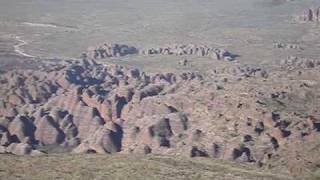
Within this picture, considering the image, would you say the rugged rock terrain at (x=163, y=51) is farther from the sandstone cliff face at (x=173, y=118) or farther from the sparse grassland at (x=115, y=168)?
the sparse grassland at (x=115, y=168)

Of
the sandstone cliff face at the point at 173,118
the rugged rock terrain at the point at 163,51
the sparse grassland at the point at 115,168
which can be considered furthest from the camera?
the rugged rock terrain at the point at 163,51

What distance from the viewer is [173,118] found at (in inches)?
2101

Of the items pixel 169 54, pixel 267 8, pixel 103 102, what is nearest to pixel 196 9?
pixel 267 8

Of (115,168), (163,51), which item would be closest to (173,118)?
(115,168)

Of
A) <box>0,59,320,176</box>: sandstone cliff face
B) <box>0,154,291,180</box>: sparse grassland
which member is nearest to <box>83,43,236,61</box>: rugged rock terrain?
<box>0,59,320,176</box>: sandstone cliff face

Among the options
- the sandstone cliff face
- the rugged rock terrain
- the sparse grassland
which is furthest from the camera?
the rugged rock terrain

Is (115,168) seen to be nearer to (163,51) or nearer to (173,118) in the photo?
(173,118)

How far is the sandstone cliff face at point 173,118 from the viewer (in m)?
46.9

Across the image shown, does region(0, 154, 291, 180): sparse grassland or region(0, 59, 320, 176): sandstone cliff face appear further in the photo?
region(0, 59, 320, 176): sandstone cliff face

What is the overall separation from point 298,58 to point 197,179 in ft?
252

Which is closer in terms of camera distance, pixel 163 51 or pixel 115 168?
pixel 115 168

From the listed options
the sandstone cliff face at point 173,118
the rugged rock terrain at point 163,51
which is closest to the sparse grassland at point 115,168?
the sandstone cliff face at point 173,118

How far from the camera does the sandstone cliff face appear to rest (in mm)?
46875

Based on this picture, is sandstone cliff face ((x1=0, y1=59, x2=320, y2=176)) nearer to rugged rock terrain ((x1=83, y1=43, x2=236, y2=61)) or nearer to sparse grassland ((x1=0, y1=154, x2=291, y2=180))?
sparse grassland ((x1=0, y1=154, x2=291, y2=180))
